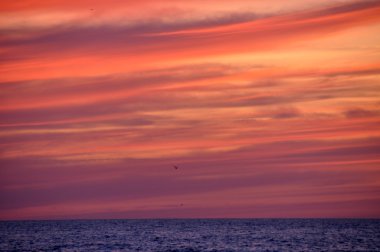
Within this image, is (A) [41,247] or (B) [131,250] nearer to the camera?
(B) [131,250]

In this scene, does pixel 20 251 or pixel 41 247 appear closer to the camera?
pixel 20 251

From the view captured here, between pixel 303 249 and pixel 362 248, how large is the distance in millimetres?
8657

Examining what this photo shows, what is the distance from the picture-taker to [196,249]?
91.4 m

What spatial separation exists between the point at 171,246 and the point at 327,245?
73.8ft

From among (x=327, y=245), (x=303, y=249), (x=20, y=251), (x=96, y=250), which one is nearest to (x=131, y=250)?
(x=96, y=250)

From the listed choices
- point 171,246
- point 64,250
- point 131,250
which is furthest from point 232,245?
point 64,250

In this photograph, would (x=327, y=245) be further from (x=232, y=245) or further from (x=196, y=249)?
(x=196, y=249)

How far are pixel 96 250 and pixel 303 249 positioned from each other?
1076 inches

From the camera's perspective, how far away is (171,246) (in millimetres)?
99125

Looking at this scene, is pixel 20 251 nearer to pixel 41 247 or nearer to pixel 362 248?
pixel 41 247

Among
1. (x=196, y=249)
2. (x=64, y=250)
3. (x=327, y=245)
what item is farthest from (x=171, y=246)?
(x=327, y=245)

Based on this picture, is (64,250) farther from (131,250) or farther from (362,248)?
(362,248)

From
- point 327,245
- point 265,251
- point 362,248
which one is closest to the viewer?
point 265,251

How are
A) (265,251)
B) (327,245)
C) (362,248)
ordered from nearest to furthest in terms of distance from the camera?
(265,251) → (362,248) → (327,245)
